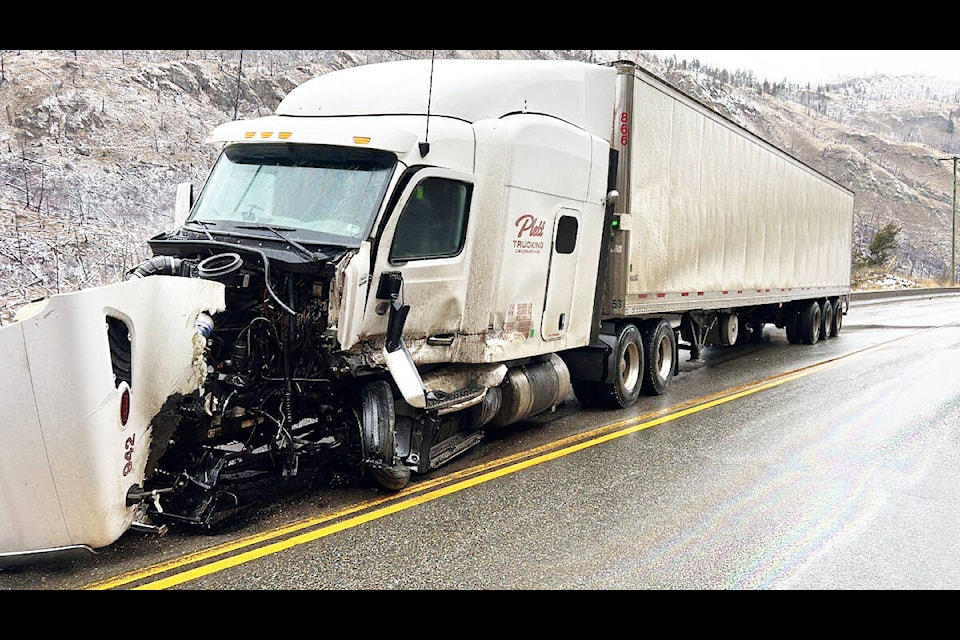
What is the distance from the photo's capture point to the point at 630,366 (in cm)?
974

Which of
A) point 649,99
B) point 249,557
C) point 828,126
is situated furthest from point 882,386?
point 828,126

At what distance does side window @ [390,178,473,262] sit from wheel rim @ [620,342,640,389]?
147 inches

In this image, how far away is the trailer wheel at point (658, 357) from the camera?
1015 cm

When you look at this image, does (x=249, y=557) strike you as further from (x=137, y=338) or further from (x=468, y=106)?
(x=468, y=106)

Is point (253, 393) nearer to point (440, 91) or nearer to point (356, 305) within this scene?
point (356, 305)

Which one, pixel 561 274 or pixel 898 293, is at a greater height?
pixel 898 293

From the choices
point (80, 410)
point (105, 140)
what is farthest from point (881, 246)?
point (80, 410)

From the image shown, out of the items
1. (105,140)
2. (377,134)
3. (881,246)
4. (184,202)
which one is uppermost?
(881,246)

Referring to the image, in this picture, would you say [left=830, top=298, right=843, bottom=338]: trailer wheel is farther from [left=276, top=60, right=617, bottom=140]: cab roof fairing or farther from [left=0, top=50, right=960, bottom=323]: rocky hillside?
[left=276, top=60, right=617, bottom=140]: cab roof fairing

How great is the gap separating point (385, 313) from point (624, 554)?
2.49m

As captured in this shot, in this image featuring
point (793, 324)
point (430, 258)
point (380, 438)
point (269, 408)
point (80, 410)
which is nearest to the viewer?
point (80, 410)

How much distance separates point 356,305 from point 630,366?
5.14 metres

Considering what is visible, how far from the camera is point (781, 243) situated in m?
15.1

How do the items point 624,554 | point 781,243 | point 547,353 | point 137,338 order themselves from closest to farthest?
point 137,338 < point 624,554 < point 547,353 < point 781,243
